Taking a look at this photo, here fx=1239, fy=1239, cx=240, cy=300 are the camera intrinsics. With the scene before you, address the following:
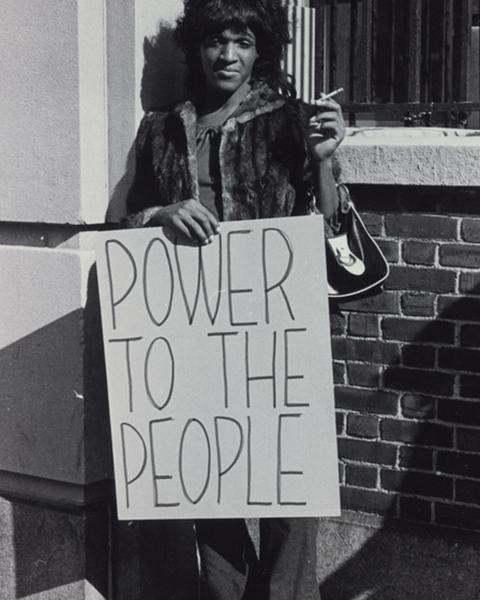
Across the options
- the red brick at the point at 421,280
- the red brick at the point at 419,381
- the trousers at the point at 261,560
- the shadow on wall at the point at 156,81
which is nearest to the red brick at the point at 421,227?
the red brick at the point at 421,280

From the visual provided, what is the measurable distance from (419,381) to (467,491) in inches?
16.1

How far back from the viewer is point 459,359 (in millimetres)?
4227

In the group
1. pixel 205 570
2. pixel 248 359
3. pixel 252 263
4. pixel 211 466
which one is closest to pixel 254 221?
pixel 252 263

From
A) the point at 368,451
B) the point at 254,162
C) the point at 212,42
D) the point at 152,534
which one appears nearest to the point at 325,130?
the point at 254,162

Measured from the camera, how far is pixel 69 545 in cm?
446

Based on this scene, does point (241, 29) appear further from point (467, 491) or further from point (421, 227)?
point (467, 491)

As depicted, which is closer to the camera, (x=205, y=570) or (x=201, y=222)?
(x=201, y=222)

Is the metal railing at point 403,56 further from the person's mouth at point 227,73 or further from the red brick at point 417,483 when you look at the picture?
the red brick at point 417,483

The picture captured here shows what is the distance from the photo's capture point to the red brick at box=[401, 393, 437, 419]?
429 cm

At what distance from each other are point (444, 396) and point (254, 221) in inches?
39.8

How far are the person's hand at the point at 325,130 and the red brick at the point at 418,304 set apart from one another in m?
0.73

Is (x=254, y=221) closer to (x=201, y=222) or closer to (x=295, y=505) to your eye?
(x=201, y=222)

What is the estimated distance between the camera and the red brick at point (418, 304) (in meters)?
4.28

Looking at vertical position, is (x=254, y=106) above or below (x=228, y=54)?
below
